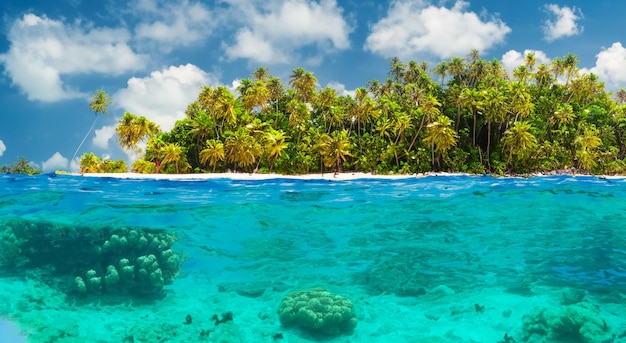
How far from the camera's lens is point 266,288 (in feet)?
57.9

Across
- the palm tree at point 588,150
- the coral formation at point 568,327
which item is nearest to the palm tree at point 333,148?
the palm tree at point 588,150

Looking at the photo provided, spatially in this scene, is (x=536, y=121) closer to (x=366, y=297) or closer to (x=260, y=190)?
(x=260, y=190)

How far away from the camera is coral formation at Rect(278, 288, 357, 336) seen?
12859 millimetres

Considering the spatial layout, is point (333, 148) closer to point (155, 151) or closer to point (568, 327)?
point (155, 151)

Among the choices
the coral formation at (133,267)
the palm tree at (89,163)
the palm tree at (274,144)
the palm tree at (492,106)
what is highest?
the palm tree at (492,106)

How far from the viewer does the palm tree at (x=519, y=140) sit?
178 feet

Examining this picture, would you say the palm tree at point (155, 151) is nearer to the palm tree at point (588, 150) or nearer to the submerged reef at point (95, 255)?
the submerged reef at point (95, 255)

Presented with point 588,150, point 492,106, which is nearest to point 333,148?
point 492,106

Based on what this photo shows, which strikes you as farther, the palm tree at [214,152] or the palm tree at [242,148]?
the palm tree at [214,152]

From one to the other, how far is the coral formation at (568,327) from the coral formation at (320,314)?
510cm

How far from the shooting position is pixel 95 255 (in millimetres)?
17219

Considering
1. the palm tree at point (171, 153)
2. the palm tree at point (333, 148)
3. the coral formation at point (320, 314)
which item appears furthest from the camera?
the palm tree at point (333, 148)

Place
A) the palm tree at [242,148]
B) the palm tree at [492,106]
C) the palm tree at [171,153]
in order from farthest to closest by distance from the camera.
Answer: the palm tree at [492,106], the palm tree at [171,153], the palm tree at [242,148]

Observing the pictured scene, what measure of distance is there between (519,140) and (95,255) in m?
50.7
